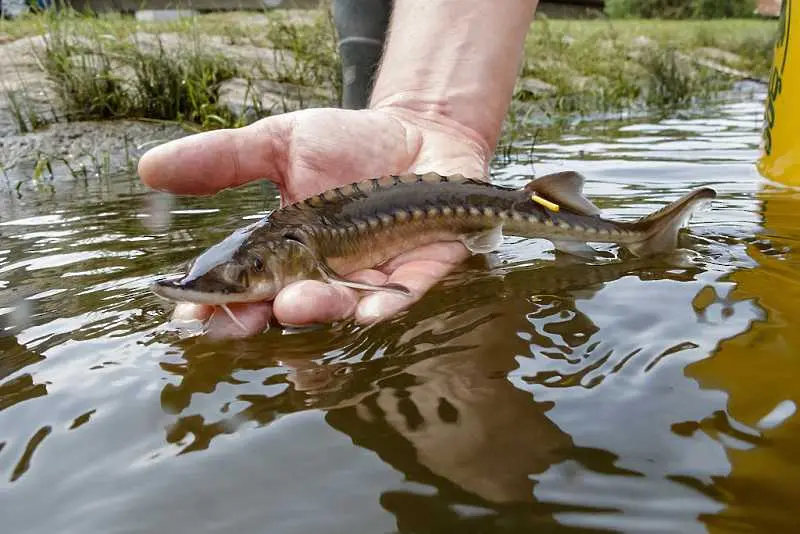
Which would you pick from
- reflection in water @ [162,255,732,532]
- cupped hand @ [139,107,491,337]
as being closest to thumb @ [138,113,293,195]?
cupped hand @ [139,107,491,337]

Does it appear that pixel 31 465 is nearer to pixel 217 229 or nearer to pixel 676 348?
pixel 676 348

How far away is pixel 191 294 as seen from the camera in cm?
177

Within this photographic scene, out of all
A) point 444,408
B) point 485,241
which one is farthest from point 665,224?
point 444,408

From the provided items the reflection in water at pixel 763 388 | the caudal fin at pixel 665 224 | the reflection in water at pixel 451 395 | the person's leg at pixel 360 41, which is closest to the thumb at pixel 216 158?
the reflection in water at pixel 451 395

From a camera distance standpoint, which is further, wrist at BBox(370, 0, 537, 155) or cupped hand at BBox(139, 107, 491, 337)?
wrist at BBox(370, 0, 537, 155)

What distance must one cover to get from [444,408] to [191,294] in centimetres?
70

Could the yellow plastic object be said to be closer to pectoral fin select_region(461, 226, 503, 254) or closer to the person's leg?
pectoral fin select_region(461, 226, 503, 254)

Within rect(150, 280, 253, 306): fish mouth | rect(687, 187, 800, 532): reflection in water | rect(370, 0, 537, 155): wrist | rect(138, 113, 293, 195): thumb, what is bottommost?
rect(687, 187, 800, 532): reflection in water

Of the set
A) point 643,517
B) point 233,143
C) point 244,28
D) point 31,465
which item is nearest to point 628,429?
point 643,517

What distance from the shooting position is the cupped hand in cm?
190

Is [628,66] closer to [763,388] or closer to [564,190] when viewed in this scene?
[564,190]

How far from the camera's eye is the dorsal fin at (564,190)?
2443 mm

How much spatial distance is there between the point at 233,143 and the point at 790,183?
238 cm

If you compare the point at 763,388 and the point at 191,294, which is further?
the point at 191,294
